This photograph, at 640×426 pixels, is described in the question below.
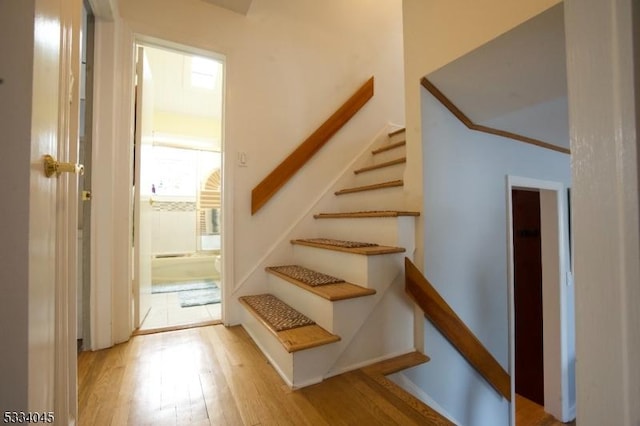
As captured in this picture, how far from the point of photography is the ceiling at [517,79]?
1144 millimetres

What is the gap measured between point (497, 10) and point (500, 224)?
135 centimetres

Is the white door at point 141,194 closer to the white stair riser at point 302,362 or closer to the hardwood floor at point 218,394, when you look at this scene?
the hardwood floor at point 218,394

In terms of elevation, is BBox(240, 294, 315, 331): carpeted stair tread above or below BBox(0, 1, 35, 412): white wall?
below

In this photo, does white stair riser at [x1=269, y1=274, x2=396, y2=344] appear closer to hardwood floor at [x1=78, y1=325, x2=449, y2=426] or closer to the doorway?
hardwood floor at [x1=78, y1=325, x2=449, y2=426]

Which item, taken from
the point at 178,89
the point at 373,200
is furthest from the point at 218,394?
Answer: the point at 178,89

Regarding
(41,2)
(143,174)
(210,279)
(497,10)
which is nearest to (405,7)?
(497,10)

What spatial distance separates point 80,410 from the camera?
1.04 m

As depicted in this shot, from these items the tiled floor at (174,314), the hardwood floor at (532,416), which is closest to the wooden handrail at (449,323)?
the hardwood floor at (532,416)

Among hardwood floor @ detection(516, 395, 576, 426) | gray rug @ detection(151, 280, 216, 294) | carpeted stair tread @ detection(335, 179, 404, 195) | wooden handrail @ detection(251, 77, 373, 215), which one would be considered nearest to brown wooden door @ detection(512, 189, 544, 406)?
hardwood floor @ detection(516, 395, 576, 426)

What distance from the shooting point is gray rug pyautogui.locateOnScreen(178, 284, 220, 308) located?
8.24ft

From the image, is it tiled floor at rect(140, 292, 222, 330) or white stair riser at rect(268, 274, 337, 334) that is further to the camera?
tiled floor at rect(140, 292, 222, 330)

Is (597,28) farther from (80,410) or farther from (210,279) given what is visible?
(210,279)

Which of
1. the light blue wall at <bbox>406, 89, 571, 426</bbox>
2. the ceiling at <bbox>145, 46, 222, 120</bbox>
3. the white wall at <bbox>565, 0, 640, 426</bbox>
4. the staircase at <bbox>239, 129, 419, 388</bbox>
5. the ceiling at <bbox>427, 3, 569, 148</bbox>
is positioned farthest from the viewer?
the ceiling at <bbox>145, 46, 222, 120</bbox>

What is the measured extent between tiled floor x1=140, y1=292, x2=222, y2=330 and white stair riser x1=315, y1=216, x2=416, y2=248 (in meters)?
1.09
